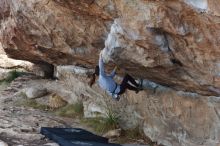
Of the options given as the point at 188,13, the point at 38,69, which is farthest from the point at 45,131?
the point at 38,69

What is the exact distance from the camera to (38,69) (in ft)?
46.6

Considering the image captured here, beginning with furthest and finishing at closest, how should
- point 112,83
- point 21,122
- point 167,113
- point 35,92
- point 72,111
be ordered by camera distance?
point 35,92, point 72,111, point 21,122, point 167,113, point 112,83

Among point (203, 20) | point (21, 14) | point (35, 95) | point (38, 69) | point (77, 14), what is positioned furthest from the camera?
point (38, 69)

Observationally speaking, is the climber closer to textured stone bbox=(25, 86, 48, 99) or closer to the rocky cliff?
the rocky cliff

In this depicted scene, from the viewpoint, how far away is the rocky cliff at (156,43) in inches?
229

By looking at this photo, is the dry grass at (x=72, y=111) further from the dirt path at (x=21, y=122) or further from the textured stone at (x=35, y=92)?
the textured stone at (x=35, y=92)

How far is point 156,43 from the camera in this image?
251 inches

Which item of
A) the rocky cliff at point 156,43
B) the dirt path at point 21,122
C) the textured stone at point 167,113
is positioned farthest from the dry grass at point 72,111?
the rocky cliff at point 156,43

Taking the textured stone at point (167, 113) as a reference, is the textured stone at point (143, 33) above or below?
above

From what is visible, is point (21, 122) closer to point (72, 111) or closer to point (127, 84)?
point (72, 111)

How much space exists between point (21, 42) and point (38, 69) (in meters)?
3.09

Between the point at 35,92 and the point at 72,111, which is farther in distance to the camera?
the point at 35,92

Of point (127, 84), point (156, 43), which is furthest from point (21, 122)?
point (156, 43)

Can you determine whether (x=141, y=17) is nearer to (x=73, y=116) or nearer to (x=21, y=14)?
(x=21, y=14)
